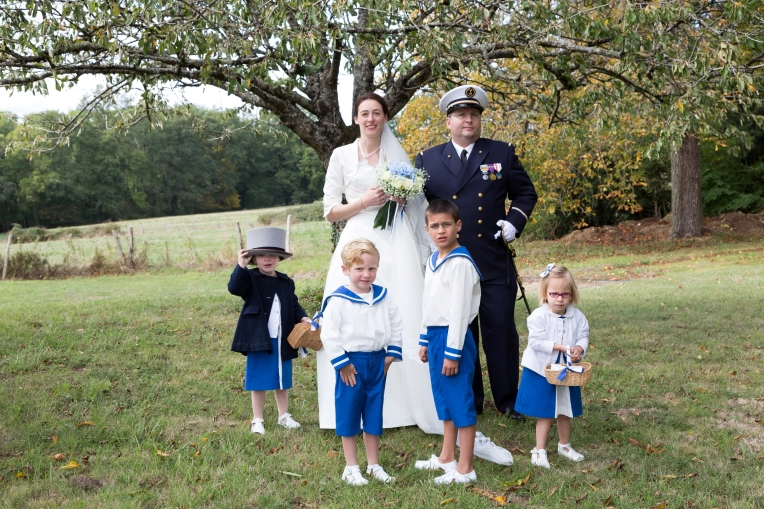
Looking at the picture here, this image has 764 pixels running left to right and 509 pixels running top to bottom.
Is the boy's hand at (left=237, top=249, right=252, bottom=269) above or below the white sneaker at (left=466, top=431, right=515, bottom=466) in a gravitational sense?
above

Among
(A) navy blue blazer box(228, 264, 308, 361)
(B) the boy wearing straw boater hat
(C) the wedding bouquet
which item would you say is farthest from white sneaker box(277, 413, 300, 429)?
(C) the wedding bouquet

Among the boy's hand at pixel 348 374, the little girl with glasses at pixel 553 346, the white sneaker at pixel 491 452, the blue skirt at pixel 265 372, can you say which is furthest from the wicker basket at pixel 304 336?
the little girl with glasses at pixel 553 346

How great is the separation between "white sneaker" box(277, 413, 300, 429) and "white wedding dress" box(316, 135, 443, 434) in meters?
0.23

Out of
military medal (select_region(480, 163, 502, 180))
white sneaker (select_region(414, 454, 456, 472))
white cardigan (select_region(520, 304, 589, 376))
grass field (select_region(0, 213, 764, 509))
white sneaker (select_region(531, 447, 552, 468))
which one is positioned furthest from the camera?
military medal (select_region(480, 163, 502, 180))

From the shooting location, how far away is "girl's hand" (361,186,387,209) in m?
4.89

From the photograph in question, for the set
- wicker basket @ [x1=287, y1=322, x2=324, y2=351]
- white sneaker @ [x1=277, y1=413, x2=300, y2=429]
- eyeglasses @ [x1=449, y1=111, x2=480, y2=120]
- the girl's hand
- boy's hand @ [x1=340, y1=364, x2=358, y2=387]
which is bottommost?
white sneaker @ [x1=277, y1=413, x2=300, y2=429]

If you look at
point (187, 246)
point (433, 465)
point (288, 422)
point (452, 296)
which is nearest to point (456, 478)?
point (433, 465)

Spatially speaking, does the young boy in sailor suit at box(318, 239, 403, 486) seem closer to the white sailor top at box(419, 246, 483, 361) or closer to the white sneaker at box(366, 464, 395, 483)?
the white sneaker at box(366, 464, 395, 483)

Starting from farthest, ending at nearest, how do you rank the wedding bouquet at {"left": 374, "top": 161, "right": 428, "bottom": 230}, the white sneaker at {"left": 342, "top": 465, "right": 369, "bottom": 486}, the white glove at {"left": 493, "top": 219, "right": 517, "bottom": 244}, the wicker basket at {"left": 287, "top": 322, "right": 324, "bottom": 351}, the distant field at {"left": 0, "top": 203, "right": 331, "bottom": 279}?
1. the distant field at {"left": 0, "top": 203, "right": 331, "bottom": 279}
2. the white glove at {"left": 493, "top": 219, "right": 517, "bottom": 244}
3. the wicker basket at {"left": 287, "top": 322, "right": 324, "bottom": 351}
4. the wedding bouquet at {"left": 374, "top": 161, "right": 428, "bottom": 230}
5. the white sneaker at {"left": 342, "top": 465, "right": 369, "bottom": 486}

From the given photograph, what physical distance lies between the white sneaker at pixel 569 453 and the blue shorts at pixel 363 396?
1309mm

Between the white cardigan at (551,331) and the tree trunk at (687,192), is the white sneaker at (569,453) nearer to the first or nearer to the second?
the white cardigan at (551,331)

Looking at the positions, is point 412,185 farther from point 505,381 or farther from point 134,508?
point 134,508

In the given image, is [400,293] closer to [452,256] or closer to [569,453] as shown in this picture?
[452,256]

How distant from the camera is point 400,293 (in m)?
4.94
